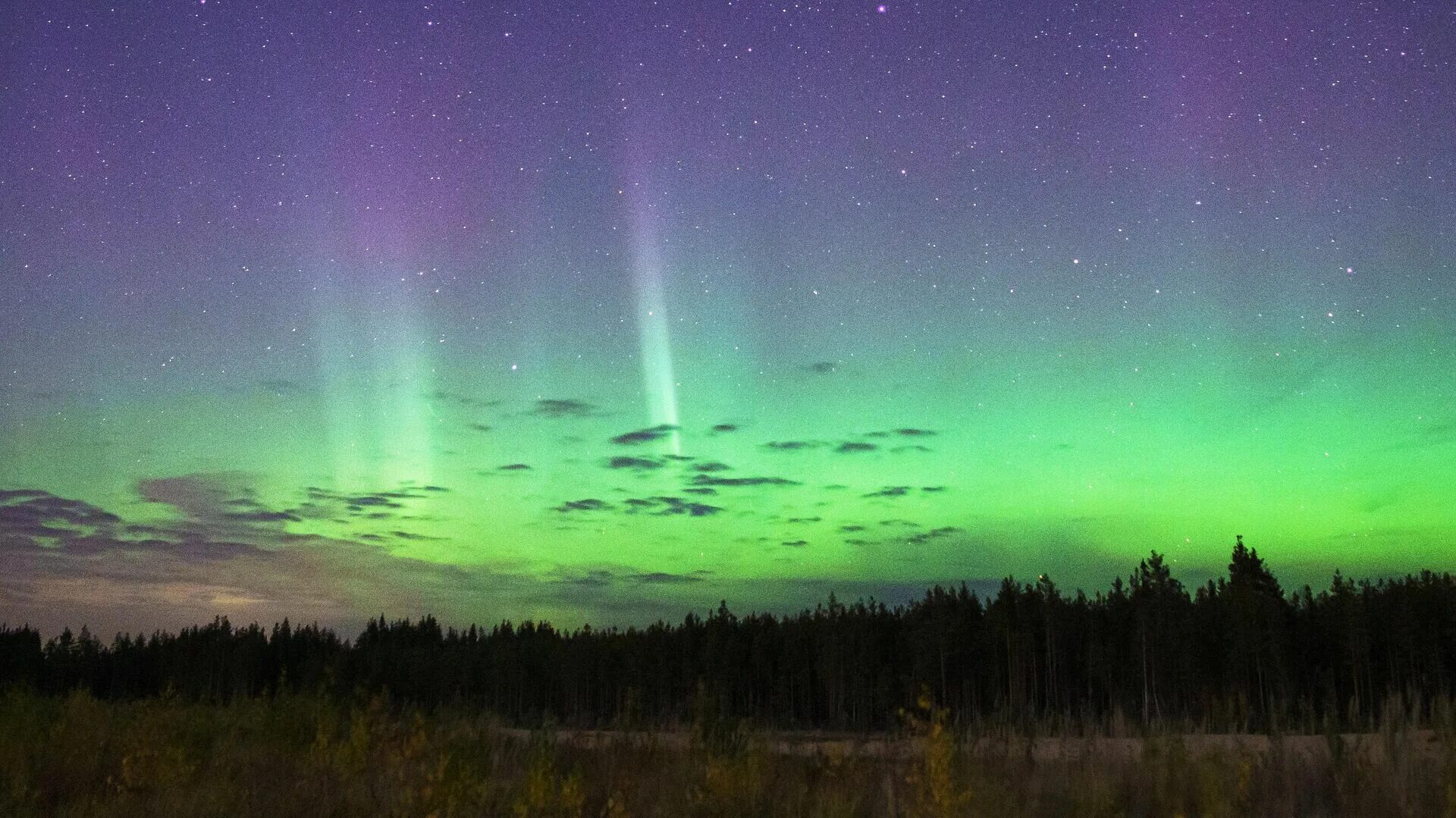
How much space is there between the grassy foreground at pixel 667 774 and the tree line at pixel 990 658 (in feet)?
64.9

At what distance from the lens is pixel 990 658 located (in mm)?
94688

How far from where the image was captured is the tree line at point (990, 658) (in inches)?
2913

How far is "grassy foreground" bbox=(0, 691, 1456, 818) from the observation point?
31.5ft

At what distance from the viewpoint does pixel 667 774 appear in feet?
43.7

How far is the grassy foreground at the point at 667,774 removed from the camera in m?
9.59

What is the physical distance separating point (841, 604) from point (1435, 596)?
60.3 metres

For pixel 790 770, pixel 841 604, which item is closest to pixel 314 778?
pixel 790 770

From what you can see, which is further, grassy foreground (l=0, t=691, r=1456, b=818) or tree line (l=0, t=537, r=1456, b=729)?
tree line (l=0, t=537, r=1456, b=729)

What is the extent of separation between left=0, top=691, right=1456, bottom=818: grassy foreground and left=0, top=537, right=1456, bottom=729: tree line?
19.8 m

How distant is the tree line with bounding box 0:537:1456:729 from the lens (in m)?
74.0

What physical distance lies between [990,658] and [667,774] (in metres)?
87.7

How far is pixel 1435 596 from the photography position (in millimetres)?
75312

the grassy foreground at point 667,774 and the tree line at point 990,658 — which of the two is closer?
the grassy foreground at point 667,774

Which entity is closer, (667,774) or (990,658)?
(667,774)
